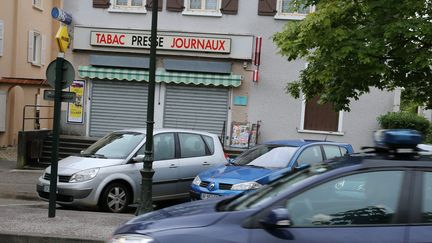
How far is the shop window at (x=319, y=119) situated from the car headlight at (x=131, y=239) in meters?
14.8

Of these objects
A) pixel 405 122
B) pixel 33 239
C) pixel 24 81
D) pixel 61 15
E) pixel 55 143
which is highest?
pixel 61 15

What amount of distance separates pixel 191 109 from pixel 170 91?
3.20 ft

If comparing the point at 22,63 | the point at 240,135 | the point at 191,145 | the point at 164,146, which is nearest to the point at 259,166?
the point at 191,145

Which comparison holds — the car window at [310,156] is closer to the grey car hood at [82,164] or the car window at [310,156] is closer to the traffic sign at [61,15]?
the grey car hood at [82,164]

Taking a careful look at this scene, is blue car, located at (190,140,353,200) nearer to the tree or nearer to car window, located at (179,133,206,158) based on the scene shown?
car window, located at (179,133,206,158)

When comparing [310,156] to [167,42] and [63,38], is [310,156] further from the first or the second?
[63,38]

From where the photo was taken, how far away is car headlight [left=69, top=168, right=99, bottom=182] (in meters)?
9.20

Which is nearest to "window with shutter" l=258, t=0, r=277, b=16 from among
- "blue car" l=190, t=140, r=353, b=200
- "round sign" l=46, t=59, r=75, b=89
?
"blue car" l=190, t=140, r=353, b=200

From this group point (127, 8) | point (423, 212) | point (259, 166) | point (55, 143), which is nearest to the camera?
point (423, 212)

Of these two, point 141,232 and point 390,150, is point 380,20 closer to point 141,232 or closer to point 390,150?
point 390,150

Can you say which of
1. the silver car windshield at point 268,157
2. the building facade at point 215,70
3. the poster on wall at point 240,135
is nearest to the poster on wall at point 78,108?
the building facade at point 215,70

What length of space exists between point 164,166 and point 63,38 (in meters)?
9.96

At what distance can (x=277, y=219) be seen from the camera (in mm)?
3564

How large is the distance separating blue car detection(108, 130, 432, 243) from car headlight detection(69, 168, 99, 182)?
5.41 m
